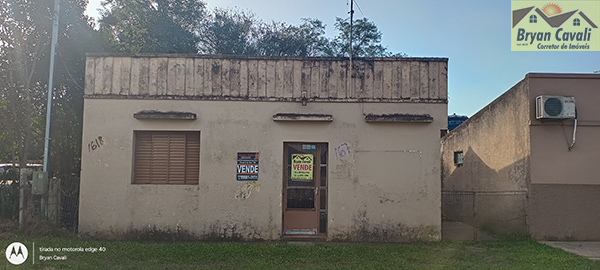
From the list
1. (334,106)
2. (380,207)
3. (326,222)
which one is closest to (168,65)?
(334,106)

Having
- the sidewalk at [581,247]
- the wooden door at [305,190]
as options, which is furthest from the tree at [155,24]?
the sidewalk at [581,247]

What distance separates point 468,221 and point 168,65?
364 inches

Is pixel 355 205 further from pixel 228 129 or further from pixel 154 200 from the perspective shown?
pixel 154 200

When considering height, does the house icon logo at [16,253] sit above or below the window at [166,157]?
below

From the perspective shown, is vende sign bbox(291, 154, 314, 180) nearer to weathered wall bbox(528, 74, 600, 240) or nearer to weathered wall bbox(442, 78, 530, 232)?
weathered wall bbox(442, 78, 530, 232)

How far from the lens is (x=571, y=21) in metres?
9.61

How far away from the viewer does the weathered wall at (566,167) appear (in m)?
9.72

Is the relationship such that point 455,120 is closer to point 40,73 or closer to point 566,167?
point 566,167

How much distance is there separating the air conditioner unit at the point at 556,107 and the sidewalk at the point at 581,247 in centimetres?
276

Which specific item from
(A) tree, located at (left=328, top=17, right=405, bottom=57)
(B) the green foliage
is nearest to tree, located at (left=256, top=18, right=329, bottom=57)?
(A) tree, located at (left=328, top=17, right=405, bottom=57)

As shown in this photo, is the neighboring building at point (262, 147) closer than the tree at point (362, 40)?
Yes

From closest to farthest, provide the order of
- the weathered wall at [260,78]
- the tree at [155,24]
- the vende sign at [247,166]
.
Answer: the vende sign at [247,166] < the weathered wall at [260,78] < the tree at [155,24]

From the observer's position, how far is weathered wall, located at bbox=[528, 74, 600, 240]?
9719 millimetres

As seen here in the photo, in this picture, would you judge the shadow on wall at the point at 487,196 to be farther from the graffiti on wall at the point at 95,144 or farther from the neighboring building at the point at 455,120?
the graffiti on wall at the point at 95,144
